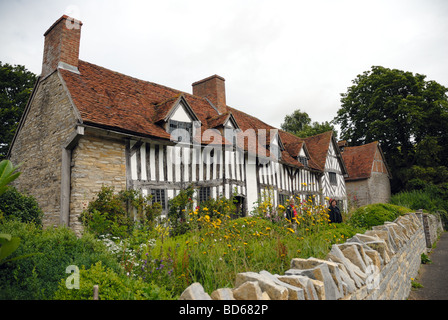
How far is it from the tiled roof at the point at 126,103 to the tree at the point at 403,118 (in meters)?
15.3

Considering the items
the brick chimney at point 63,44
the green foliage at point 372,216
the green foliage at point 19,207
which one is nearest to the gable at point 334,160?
the green foliage at point 372,216

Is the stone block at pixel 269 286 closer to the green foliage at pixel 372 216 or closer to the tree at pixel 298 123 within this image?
the green foliage at pixel 372 216

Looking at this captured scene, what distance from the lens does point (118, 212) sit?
8938 mm

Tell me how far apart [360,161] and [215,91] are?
16.3 meters

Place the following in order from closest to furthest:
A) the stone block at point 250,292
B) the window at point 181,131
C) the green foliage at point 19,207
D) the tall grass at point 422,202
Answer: the stone block at point 250,292, the green foliage at point 19,207, the window at point 181,131, the tall grass at point 422,202

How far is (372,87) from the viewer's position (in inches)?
1153

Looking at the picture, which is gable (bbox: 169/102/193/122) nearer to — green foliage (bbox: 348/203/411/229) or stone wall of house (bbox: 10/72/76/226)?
stone wall of house (bbox: 10/72/76/226)

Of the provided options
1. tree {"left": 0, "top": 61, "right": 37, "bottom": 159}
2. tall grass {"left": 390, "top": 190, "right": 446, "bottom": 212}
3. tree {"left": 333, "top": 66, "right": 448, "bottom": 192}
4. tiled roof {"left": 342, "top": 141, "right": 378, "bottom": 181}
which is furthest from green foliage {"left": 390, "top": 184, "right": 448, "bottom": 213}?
tree {"left": 0, "top": 61, "right": 37, "bottom": 159}

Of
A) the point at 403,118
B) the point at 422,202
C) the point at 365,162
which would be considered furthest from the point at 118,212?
the point at 403,118

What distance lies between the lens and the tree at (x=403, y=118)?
24953mm

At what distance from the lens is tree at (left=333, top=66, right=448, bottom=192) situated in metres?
25.0

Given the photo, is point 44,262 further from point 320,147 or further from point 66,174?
point 320,147

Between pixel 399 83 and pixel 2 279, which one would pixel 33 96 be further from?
pixel 399 83
